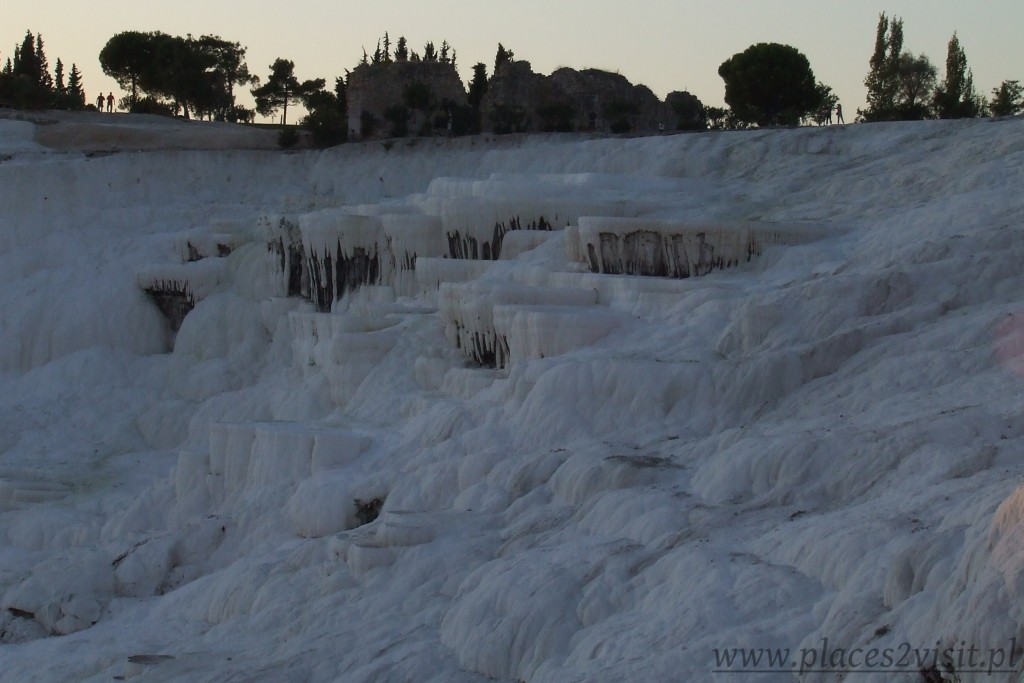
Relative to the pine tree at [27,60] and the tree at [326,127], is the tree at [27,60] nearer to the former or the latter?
the pine tree at [27,60]

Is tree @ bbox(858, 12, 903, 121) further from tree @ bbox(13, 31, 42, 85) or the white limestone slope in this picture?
tree @ bbox(13, 31, 42, 85)

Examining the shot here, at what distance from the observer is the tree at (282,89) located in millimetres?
53500

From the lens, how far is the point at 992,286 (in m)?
17.6

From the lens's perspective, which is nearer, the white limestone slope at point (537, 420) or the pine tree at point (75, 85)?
the white limestone slope at point (537, 420)

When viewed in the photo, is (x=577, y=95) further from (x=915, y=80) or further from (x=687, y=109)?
(x=915, y=80)

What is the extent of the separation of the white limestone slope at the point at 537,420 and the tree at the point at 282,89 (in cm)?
2093

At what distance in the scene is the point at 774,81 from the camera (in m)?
39.0

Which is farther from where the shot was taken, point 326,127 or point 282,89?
point 282,89

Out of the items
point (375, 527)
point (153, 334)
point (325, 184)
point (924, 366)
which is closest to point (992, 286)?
point (924, 366)

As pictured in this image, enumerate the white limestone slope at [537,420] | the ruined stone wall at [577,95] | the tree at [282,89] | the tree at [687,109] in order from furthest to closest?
1. the tree at [282,89]
2. the tree at [687,109]
3. the ruined stone wall at [577,95]
4. the white limestone slope at [537,420]

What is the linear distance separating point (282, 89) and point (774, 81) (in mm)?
20308

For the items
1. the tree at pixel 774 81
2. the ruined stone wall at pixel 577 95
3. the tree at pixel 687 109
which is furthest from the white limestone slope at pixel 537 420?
the tree at pixel 687 109

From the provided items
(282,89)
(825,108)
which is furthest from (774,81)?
(282,89)

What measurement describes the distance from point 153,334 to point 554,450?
13.7m
